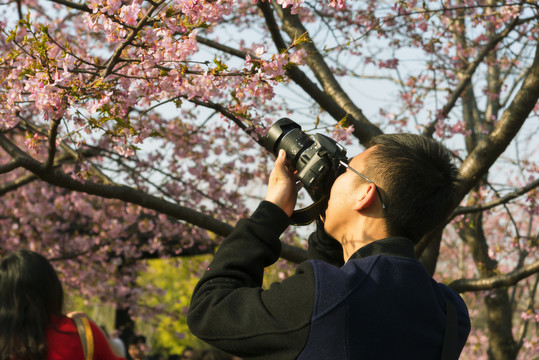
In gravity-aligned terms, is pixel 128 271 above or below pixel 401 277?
above

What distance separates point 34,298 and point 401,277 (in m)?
1.31

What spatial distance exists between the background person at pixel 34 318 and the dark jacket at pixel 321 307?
→ 33.3 inches

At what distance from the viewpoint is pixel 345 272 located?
1.20 m

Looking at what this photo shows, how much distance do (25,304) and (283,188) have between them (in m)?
1.07

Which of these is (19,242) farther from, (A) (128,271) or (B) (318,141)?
(B) (318,141)

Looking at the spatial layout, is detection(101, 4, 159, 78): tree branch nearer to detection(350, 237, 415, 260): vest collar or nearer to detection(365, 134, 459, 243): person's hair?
detection(365, 134, 459, 243): person's hair

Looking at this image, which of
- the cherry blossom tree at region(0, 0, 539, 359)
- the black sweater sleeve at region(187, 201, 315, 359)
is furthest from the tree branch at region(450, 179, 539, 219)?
the black sweater sleeve at region(187, 201, 315, 359)

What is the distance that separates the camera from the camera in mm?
1482

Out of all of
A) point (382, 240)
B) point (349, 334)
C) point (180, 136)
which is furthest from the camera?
point (180, 136)

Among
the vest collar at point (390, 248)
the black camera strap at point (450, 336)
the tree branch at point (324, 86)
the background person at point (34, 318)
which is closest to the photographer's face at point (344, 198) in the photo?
the vest collar at point (390, 248)

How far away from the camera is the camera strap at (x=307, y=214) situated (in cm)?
156

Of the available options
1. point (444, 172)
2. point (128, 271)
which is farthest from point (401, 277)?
point (128, 271)

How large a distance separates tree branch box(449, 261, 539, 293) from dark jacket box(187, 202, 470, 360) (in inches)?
82.4

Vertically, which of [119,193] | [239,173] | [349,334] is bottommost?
[349,334]
